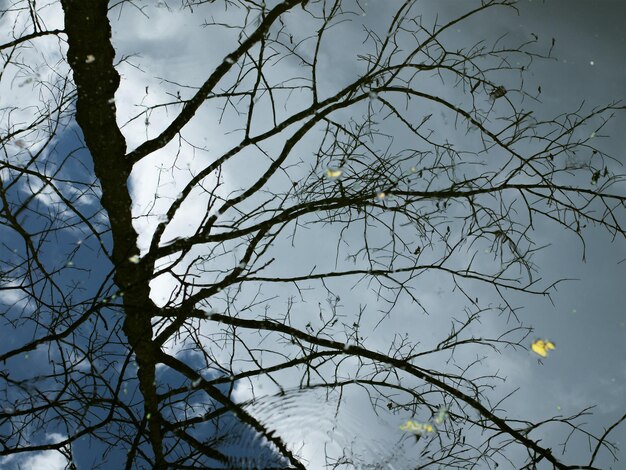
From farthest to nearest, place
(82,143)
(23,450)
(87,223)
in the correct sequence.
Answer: (82,143)
(87,223)
(23,450)

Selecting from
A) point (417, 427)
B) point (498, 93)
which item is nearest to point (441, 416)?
point (417, 427)

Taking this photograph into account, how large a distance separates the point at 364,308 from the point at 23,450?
192 centimetres

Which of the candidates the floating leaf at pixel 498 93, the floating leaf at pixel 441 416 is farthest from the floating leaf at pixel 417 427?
the floating leaf at pixel 498 93

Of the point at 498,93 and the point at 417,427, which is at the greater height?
the point at 498,93

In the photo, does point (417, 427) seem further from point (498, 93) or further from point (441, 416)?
point (498, 93)

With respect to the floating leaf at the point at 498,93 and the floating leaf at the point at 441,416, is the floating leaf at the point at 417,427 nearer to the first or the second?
the floating leaf at the point at 441,416

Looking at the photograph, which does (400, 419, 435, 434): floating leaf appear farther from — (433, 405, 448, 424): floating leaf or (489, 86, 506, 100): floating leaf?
(489, 86, 506, 100): floating leaf

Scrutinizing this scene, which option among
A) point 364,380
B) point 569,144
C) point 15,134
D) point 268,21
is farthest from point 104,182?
point 569,144

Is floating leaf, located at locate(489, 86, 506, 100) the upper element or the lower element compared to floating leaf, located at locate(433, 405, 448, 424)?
upper

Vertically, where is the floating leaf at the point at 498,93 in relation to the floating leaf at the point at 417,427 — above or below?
above

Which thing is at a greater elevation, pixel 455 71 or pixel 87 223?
pixel 455 71

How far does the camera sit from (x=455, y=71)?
11.3 feet

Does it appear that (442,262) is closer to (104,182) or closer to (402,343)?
(402,343)

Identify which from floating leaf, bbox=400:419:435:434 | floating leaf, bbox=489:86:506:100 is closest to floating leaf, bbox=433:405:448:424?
floating leaf, bbox=400:419:435:434
